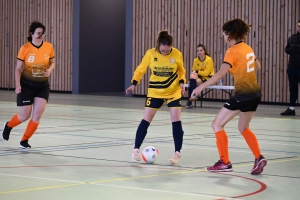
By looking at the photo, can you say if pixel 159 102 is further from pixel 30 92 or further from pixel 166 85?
pixel 30 92

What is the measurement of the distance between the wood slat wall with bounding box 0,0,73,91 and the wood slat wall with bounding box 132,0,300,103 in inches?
105

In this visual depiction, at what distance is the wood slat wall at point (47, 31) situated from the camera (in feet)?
76.6

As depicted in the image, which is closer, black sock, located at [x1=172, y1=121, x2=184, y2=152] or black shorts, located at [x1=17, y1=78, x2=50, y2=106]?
black sock, located at [x1=172, y1=121, x2=184, y2=152]

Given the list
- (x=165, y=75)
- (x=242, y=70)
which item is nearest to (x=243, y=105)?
(x=242, y=70)

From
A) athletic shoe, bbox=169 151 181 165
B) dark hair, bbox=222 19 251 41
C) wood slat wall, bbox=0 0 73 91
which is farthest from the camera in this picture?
wood slat wall, bbox=0 0 73 91

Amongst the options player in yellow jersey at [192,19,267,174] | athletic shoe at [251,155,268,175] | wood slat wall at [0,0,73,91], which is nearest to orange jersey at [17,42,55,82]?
player in yellow jersey at [192,19,267,174]

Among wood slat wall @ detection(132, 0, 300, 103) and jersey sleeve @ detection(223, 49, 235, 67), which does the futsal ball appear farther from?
wood slat wall @ detection(132, 0, 300, 103)

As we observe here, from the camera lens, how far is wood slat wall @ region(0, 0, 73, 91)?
2336cm

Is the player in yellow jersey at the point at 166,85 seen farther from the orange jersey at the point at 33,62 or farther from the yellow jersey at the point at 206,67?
the yellow jersey at the point at 206,67

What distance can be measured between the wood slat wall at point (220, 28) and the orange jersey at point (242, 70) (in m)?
11.8

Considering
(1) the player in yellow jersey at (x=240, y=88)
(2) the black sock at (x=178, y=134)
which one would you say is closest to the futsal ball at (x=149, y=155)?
(2) the black sock at (x=178, y=134)

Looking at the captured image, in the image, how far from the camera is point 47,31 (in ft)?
78.0

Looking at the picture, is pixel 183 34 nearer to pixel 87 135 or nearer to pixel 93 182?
pixel 87 135

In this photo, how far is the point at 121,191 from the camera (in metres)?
6.09
